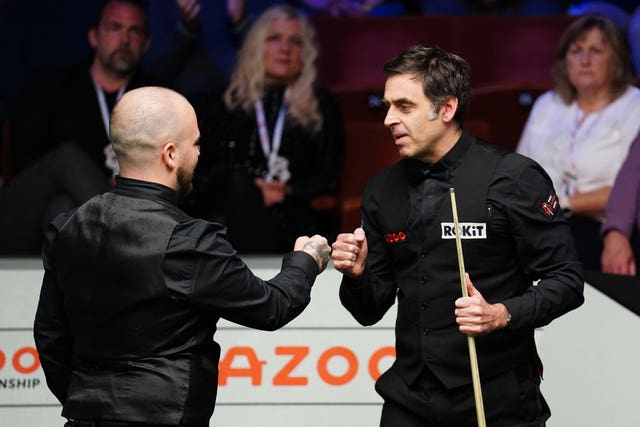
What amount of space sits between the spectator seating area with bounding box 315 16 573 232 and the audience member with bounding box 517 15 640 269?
39cm

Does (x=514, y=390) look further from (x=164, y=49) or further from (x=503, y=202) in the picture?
(x=164, y=49)

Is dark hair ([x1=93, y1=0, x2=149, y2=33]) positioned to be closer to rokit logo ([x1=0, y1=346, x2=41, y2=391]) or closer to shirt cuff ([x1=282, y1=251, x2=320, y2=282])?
rokit logo ([x1=0, y1=346, x2=41, y2=391])

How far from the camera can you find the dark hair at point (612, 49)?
4.91 meters

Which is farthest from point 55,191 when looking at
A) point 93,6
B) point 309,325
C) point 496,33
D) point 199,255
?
point 199,255

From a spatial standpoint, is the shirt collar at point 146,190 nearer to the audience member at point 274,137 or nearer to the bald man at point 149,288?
the bald man at point 149,288

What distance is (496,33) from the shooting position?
5.49 metres

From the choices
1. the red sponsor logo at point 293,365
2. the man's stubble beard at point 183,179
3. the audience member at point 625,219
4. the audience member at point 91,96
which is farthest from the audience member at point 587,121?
the man's stubble beard at point 183,179

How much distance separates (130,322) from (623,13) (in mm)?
3877

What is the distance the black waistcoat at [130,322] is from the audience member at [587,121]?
292 centimetres

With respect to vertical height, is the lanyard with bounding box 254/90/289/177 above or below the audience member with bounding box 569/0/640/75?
below

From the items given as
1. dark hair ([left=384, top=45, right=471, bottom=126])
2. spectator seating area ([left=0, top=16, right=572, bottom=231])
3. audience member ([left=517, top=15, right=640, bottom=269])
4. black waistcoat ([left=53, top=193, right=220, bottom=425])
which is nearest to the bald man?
black waistcoat ([left=53, top=193, right=220, bottom=425])

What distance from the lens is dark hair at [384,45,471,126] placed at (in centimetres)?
253

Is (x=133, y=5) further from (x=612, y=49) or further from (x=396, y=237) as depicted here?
(x=396, y=237)

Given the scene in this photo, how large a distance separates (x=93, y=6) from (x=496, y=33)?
2104mm
